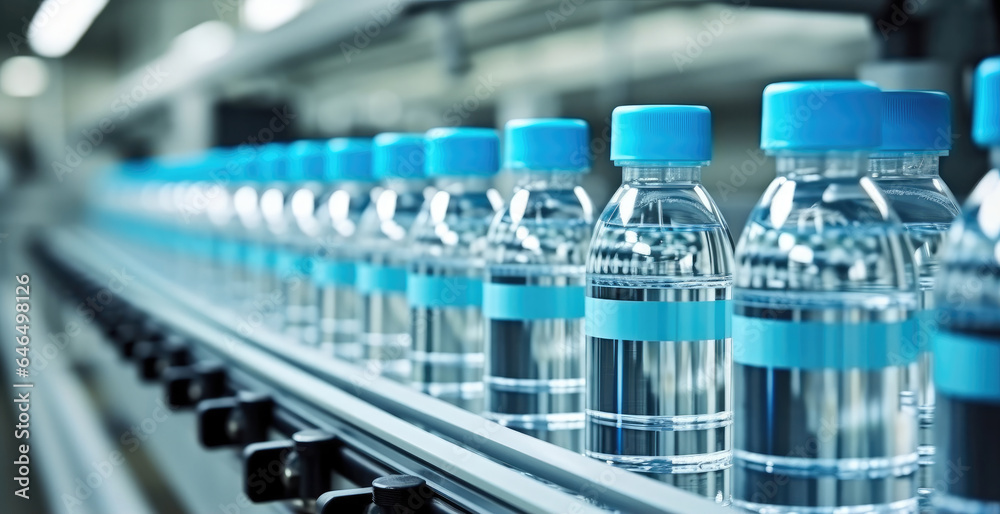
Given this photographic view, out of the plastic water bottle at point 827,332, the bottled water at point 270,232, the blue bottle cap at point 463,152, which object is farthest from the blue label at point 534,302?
the bottled water at point 270,232

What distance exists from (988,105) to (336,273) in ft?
4.15

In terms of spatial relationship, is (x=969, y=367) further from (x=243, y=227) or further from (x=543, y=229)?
(x=243, y=227)

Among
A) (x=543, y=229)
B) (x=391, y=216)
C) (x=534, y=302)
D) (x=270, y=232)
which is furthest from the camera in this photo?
(x=270, y=232)

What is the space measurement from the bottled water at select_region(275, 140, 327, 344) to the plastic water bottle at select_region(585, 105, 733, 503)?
982mm

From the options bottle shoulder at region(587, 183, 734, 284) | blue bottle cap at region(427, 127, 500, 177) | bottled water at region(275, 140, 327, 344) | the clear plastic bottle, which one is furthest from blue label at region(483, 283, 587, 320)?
the clear plastic bottle

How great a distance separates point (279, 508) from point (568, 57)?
64.7 inches

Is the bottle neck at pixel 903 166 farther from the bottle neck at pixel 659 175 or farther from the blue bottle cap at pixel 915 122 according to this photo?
the bottle neck at pixel 659 175

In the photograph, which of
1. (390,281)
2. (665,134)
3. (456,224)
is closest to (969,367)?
(665,134)

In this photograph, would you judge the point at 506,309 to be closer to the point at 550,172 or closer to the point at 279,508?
the point at 550,172

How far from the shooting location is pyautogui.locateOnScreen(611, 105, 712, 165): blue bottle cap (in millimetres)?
849

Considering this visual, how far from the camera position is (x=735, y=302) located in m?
0.77

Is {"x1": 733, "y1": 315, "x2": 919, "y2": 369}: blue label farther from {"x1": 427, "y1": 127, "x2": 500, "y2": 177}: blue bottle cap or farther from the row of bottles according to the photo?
{"x1": 427, "y1": 127, "x2": 500, "y2": 177}: blue bottle cap

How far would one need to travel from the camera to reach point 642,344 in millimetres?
856

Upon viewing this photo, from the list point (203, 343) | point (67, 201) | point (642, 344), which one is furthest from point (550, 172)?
point (67, 201)
